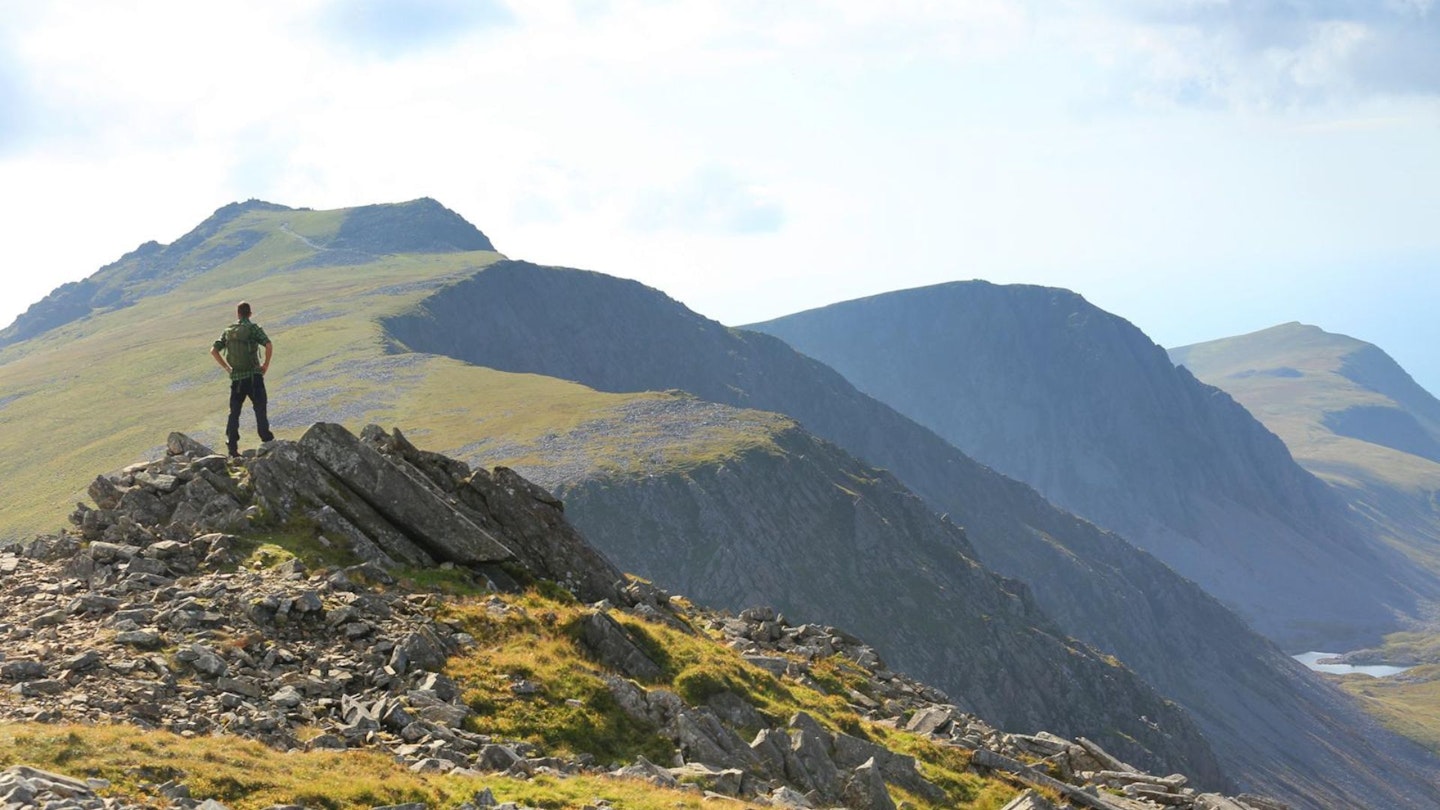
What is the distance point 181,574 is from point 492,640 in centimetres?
842

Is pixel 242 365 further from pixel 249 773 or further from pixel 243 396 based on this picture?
pixel 249 773

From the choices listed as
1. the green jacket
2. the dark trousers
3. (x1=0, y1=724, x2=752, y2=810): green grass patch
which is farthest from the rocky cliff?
the green jacket

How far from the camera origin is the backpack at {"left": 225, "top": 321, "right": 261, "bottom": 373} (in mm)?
35375

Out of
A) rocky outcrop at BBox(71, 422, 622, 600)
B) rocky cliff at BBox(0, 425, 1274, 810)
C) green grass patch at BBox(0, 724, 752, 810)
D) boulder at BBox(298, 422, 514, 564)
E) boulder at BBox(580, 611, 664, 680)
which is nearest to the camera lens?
green grass patch at BBox(0, 724, 752, 810)

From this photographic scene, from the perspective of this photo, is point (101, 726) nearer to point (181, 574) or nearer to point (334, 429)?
point (181, 574)

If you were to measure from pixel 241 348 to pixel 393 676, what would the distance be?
14.3 m

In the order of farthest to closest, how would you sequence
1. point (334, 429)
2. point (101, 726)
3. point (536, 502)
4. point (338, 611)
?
point (536, 502)
point (334, 429)
point (338, 611)
point (101, 726)

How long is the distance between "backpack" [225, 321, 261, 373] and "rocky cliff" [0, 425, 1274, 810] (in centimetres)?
297

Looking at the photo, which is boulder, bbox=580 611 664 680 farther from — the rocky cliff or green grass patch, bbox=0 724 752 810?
green grass patch, bbox=0 724 752 810

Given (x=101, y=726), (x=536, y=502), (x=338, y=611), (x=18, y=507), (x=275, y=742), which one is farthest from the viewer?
(x=18, y=507)

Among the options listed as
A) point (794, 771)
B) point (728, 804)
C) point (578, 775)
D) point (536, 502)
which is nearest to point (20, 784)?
point (578, 775)

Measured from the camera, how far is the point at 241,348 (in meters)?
35.5

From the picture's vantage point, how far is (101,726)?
21.0 metres

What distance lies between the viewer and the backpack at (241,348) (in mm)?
35375
